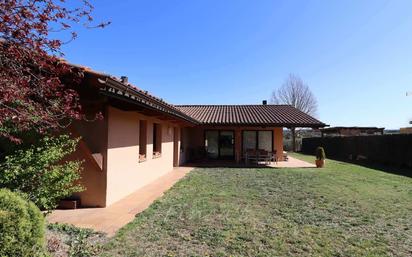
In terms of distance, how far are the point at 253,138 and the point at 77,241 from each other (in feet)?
58.2

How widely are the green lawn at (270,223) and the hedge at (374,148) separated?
9.47 m

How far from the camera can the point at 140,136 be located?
36.9 feet

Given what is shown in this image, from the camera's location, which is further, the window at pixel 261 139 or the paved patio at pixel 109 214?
the window at pixel 261 139

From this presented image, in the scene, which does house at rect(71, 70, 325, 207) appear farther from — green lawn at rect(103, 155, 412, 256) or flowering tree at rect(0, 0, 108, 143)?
flowering tree at rect(0, 0, 108, 143)

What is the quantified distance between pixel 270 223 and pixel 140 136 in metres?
6.19

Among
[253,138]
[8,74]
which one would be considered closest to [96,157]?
[8,74]

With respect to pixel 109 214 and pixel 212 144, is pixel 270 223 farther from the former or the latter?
pixel 212 144

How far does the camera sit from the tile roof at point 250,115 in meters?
20.0

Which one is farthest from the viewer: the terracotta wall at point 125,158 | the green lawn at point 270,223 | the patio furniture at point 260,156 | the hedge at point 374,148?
the patio furniture at point 260,156

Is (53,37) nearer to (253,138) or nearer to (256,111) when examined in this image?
(253,138)

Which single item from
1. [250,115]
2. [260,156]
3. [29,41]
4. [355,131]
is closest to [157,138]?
[260,156]

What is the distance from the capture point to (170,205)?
308 inches

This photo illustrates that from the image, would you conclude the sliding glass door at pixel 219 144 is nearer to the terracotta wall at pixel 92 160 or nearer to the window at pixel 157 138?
the window at pixel 157 138

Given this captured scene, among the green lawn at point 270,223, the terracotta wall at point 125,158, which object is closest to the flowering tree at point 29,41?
the green lawn at point 270,223
